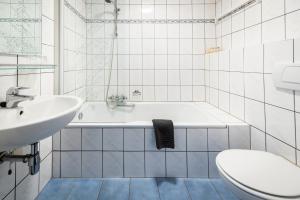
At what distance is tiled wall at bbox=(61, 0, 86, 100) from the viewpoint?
205 cm

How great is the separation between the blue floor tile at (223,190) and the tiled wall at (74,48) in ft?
5.01

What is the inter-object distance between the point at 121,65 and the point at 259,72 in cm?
165

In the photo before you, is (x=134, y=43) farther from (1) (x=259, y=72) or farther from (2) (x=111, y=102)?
(1) (x=259, y=72)

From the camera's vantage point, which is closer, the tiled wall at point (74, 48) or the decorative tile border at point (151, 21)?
the tiled wall at point (74, 48)

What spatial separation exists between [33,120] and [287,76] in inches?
52.4

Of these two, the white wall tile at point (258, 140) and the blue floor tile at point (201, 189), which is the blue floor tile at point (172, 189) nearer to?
the blue floor tile at point (201, 189)

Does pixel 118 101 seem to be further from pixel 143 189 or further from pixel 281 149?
pixel 281 149

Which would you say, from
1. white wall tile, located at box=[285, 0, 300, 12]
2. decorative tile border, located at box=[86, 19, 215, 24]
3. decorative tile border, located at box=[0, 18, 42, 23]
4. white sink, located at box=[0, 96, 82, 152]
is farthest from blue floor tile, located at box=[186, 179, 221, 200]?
decorative tile border, located at box=[86, 19, 215, 24]

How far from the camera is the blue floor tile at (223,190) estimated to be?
1.52 metres

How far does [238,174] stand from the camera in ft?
3.28

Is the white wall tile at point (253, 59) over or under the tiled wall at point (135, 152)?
over

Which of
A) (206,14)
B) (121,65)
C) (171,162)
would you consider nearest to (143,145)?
(171,162)

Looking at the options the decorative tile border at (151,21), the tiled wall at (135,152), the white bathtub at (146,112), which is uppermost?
the decorative tile border at (151,21)

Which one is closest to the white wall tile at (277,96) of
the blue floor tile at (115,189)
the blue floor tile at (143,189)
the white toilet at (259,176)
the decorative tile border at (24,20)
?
the white toilet at (259,176)
